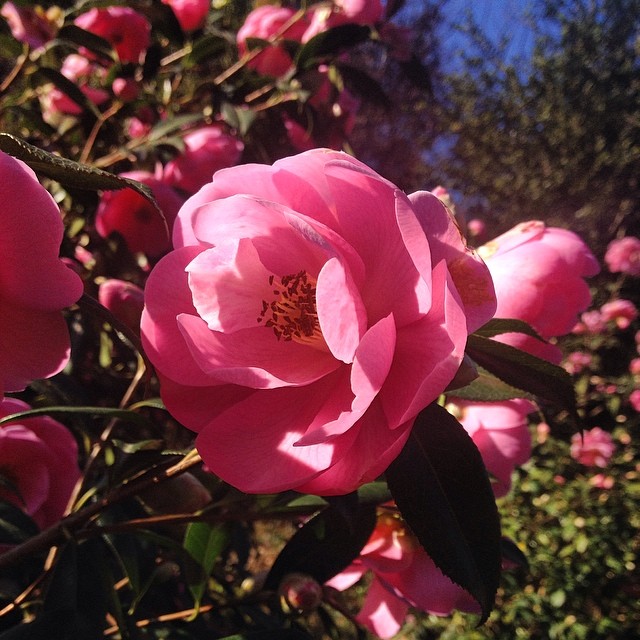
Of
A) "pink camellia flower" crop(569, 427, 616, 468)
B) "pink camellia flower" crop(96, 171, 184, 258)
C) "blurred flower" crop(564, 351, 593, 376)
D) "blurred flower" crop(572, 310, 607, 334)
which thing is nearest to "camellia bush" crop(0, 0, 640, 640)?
"pink camellia flower" crop(96, 171, 184, 258)

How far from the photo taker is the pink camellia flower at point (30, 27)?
116 centimetres

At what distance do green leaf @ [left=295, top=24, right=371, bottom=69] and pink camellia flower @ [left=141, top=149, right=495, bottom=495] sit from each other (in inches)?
34.0

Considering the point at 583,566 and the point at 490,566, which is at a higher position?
the point at 490,566

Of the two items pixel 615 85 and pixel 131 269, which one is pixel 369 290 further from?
pixel 615 85

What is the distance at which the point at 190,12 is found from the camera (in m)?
1.24

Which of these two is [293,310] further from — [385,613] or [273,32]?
[273,32]

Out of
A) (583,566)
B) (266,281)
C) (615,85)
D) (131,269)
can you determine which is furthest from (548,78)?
(266,281)

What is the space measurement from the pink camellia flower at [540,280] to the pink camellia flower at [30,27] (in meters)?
1.07

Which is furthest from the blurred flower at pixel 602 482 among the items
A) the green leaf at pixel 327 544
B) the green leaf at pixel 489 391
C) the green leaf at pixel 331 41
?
the green leaf at pixel 489 391

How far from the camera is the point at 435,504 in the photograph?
40cm

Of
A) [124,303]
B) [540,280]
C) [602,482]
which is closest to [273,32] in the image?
[124,303]

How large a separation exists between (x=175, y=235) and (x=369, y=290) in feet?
0.51

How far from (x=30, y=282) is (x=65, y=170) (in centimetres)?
8

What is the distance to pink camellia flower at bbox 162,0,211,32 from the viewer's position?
1.23 m
